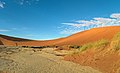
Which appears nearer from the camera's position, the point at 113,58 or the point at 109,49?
the point at 113,58

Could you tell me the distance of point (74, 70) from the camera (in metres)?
13.9

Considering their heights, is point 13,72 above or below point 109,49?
below

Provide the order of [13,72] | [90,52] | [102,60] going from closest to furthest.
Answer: [13,72] → [102,60] → [90,52]

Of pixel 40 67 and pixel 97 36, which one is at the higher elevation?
pixel 97 36

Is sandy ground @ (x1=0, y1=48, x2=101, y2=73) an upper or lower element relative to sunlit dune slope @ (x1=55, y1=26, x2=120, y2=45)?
lower

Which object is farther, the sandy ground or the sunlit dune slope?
the sunlit dune slope

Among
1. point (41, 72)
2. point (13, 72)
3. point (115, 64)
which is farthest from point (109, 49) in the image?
point (13, 72)

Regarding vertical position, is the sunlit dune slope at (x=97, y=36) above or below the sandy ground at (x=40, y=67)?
above

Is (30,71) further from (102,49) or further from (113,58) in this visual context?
(102,49)

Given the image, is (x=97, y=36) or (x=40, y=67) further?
(x=97, y=36)

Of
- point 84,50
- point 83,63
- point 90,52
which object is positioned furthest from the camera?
point 84,50

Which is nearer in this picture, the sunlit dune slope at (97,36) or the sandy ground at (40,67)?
the sandy ground at (40,67)

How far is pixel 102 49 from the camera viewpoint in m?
17.3

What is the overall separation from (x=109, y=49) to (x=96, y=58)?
1.13 m
